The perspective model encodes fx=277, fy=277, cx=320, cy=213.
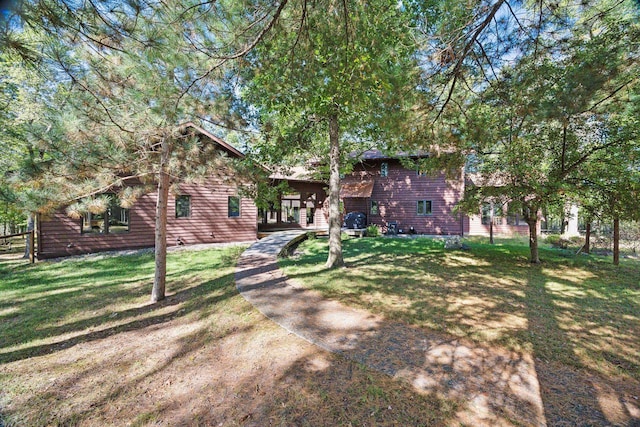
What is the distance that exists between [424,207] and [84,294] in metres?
18.1

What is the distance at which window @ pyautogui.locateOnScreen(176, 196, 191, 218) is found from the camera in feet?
43.3

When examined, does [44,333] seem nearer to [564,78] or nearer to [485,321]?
[485,321]

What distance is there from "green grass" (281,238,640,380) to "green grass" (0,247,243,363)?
8.41 feet

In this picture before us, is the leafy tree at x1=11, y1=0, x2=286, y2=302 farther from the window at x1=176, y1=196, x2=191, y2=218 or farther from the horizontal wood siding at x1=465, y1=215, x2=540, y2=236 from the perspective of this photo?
the horizontal wood siding at x1=465, y1=215, x2=540, y2=236

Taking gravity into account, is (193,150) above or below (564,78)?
below

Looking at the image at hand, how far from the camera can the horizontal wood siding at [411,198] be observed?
18.5 m

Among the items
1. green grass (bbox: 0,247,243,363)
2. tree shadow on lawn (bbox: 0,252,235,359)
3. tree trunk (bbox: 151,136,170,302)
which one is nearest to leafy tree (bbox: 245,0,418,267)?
tree trunk (bbox: 151,136,170,302)

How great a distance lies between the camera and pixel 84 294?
6.25 meters

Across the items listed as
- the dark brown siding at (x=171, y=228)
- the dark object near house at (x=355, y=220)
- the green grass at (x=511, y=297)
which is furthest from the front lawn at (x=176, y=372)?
the dark object near house at (x=355, y=220)

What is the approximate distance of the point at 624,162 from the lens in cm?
689

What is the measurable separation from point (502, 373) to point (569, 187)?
20.5 ft

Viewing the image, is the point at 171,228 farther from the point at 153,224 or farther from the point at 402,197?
the point at 402,197

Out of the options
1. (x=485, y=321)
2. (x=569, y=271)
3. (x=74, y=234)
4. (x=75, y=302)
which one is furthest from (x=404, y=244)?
(x=74, y=234)

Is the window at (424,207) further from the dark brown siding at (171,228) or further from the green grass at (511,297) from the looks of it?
the dark brown siding at (171,228)
